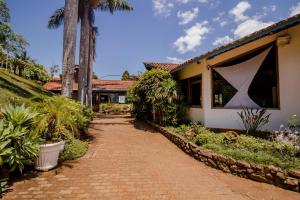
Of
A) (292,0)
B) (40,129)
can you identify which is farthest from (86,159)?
(292,0)

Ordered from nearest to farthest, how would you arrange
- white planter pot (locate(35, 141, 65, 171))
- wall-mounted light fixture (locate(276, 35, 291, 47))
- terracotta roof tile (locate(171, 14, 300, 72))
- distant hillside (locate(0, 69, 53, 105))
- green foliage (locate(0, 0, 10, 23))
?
white planter pot (locate(35, 141, 65, 171)) → terracotta roof tile (locate(171, 14, 300, 72)) → wall-mounted light fixture (locate(276, 35, 291, 47)) → distant hillside (locate(0, 69, 53, 105)) → green foliage (locate(0, 0, 10, 23))

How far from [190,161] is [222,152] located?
1.00 meters

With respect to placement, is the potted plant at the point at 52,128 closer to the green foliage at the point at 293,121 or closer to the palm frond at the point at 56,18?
the green foliage at the point at 293,121

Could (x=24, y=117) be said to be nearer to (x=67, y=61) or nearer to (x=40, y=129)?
(x=40, y=129)

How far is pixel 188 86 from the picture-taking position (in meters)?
10.0

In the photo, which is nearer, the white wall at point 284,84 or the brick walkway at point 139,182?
the brick walkway at point 139,182

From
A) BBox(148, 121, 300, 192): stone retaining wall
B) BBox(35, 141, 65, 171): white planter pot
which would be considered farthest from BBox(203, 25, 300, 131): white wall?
BBox(35, 141, 65, 171): white planter pot

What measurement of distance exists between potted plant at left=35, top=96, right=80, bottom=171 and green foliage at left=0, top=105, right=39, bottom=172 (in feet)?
0.79

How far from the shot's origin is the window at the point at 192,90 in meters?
9.23

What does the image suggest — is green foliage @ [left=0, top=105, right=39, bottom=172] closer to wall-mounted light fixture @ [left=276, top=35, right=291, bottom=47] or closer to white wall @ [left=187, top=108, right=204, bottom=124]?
white wall @ [left=187, top=108, right=204, bottom=124]

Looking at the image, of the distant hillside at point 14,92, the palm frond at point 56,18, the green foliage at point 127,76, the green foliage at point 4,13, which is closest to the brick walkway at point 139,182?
the distant hillside at point 14,92

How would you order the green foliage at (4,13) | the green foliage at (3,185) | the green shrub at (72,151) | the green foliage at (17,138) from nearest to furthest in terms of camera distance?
the green foliage at (3,185), the green foliage at (17,138), the green shrub at (72,151), the green foliage at (4,13)

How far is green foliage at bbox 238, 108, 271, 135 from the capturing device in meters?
6.00

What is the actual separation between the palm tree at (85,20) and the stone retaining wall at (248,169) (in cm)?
875
